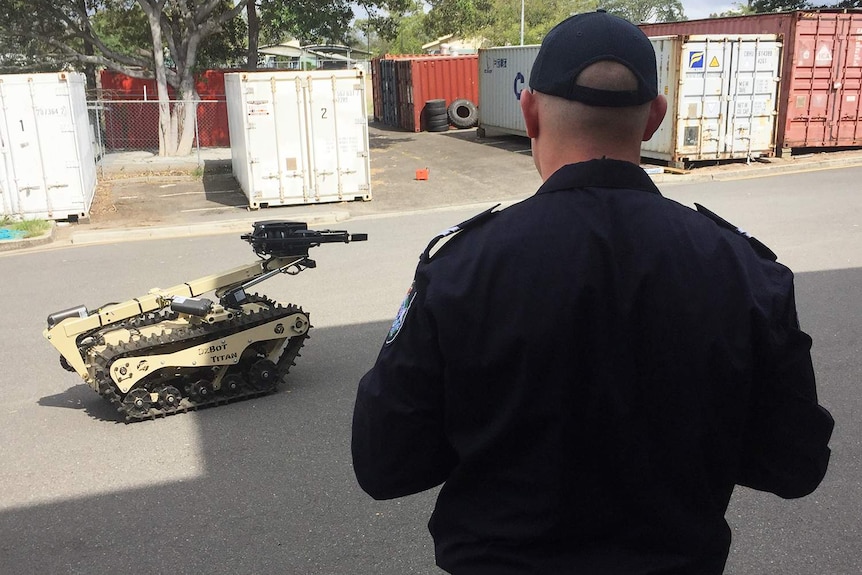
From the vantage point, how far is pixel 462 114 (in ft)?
88.9

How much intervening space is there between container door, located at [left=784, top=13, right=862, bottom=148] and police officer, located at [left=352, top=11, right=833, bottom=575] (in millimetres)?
17991

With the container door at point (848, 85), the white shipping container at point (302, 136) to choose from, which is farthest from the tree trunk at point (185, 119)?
the container door at point (848, 85)

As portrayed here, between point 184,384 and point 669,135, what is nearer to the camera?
point 184,384

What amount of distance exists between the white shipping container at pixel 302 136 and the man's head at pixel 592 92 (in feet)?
40.7

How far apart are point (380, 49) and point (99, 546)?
86268 millimetres

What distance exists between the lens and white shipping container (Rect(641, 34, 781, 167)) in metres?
16.3

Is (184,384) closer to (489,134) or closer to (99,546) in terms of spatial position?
(99,546)

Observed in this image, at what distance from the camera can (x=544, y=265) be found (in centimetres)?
157

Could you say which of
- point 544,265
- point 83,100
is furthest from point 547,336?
point 83,100

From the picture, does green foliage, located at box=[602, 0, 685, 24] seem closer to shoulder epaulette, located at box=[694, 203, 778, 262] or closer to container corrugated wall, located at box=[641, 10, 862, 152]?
container corrugated wall, located at box=[641, 10, 862, 152]

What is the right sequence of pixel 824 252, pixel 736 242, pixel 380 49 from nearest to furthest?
pixel 736 242, pixel 824 252, pixel 380 49

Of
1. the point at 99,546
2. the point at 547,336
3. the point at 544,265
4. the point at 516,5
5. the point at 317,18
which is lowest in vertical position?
the point at 99,546

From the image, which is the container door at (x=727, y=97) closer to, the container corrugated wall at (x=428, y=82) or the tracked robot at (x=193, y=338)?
the container corrugated wall at (x=428, y=82)

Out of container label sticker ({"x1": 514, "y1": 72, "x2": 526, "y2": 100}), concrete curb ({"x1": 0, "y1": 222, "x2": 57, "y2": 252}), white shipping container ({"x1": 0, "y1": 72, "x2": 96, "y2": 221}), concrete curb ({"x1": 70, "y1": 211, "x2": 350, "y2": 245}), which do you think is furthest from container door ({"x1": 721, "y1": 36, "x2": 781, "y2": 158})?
concrete curb ({"x1": 0, "y1": 222, "x2": 57, "y2": 252})
